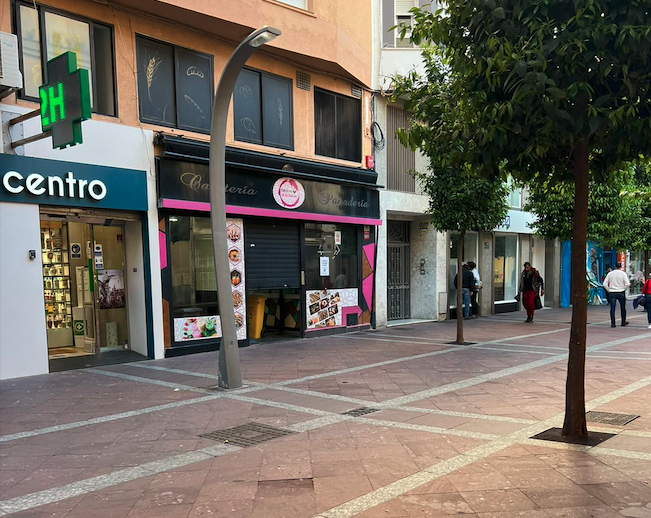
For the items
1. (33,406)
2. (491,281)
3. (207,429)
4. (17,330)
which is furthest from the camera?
(491,281)

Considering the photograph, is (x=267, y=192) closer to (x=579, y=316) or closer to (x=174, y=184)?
(x=174, y=184)

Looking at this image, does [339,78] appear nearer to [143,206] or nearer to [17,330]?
[143,206]

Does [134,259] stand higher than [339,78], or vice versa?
[339,78]

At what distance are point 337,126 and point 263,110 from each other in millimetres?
2483

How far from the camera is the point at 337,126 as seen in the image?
559 inches

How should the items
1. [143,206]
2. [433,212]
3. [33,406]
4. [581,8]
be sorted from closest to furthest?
[581,8]
[33,406]
[143,206]
[433,212]

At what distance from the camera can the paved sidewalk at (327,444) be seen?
13.3 feet

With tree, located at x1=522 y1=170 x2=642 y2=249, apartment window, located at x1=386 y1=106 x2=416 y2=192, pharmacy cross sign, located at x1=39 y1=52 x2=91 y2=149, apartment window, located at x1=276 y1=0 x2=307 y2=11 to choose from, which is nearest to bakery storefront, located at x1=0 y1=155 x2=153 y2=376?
pharmacy cross sign, located at x1=39 y1=52 x2=91 y2=149

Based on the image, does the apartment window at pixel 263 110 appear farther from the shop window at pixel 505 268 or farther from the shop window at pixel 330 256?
the shop window at pixel 505 268

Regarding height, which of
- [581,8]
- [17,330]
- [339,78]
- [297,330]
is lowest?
[297,330]

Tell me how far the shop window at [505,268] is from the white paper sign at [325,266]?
8.30 meters

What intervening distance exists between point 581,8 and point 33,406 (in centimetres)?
726

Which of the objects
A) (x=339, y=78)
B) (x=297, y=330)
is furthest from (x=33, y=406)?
(x=339, y=78)

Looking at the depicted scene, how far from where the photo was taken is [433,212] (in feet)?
42.5
